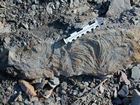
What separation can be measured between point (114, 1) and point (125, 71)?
0.82 metres

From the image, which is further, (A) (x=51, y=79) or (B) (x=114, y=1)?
(B) (x=114, y=1)

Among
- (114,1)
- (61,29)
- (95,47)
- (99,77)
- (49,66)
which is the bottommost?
(99,77)

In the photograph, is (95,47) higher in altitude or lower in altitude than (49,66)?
higher

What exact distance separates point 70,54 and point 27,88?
58 cm

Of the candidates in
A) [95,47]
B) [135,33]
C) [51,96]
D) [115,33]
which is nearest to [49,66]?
[51,96]

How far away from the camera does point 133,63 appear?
2.66 metres

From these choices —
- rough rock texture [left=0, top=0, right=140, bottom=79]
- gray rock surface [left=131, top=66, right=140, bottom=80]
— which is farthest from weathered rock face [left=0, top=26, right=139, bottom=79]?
gray rock surface [left=131, top=66, right=140, bottom=80]

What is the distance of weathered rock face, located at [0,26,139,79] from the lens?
2.49 m

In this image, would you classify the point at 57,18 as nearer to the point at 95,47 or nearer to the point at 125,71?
the point at 95,47

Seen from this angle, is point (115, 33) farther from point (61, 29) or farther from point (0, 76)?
point (0, 76)

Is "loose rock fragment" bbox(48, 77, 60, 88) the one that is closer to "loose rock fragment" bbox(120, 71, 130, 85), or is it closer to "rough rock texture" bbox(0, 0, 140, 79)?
"rough rock texture" bbox(0, 0, 140, 79)

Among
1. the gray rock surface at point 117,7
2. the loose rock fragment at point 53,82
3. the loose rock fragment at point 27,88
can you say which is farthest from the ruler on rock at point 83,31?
the loose rock fragment at point 27,88

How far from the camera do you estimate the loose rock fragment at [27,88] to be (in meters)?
2.55

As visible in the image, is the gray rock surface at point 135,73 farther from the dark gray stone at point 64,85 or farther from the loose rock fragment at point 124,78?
the dark gray stone at point 64,85
